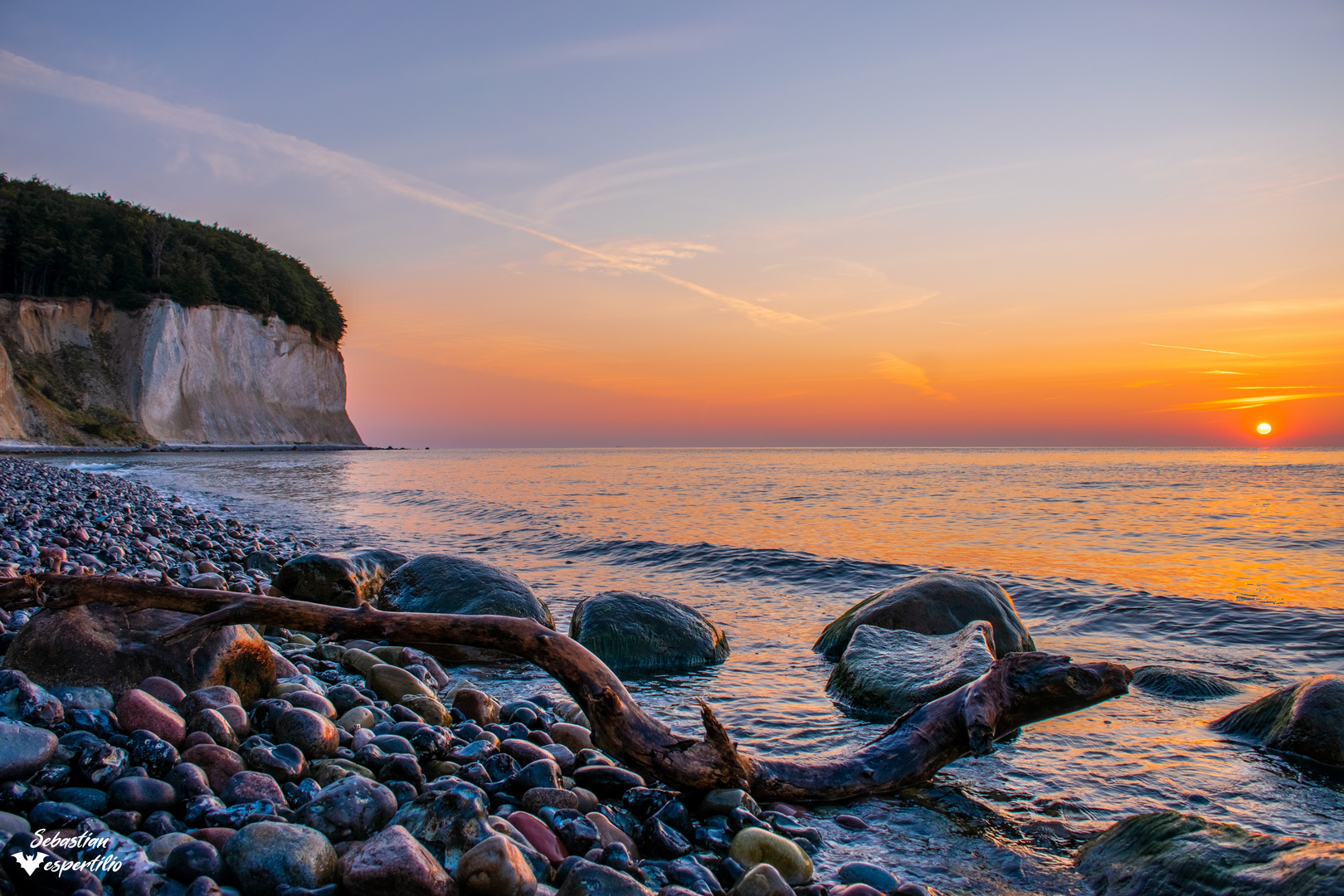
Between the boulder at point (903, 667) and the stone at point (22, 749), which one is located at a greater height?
the stone at point (22, 749)

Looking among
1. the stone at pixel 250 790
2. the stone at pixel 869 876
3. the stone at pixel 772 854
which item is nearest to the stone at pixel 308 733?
the stone at pixel 250 790

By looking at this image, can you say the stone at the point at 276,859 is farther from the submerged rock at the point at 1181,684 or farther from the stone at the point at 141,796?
the submerged rock at the point at 1181,684

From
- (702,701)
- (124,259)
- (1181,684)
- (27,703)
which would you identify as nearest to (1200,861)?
(702,701)

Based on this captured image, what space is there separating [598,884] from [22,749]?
194 cm

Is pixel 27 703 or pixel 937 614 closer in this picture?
pixel 27 703

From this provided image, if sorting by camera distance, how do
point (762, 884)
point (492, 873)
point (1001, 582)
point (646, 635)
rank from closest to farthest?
1. point (492, 873)
2. point (762, 884)
3. point (646, 635)
4. point (1001, 582)

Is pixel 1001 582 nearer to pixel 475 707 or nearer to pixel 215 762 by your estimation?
pixel 475 707

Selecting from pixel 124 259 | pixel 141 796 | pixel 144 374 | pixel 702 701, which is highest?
pixel 124 259

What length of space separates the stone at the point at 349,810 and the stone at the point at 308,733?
0.59 metres

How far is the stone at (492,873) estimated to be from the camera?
216 cm

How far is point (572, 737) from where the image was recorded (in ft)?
12.4

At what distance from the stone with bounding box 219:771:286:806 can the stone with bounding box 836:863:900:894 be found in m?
2.10

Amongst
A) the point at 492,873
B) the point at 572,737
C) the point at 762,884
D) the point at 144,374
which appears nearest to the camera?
the point at 492,873

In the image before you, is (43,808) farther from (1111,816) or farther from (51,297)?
(51,297)
